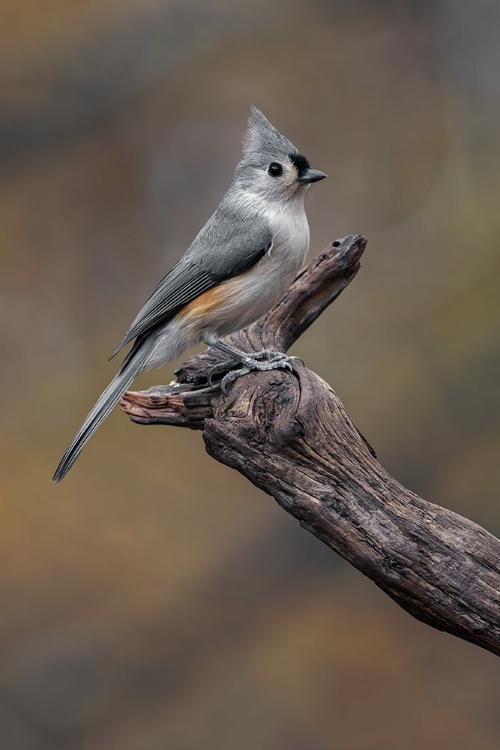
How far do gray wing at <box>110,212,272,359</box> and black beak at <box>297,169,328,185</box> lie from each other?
167 millimetres

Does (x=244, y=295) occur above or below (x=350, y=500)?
A: above

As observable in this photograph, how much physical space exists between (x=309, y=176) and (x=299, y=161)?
0.05 meters

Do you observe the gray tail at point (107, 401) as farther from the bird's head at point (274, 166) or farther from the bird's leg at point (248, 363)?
the bird's head at point (274, 166)

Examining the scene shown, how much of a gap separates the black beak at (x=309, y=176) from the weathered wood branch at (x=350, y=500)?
1.74 ft

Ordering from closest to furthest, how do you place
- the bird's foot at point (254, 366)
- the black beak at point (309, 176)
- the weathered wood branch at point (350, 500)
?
the weathered wood branch at point (350, 500), the bird's foot at point (254, 366), the black beak at point (309, 176)

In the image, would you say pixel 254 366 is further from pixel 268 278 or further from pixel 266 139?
pixel 266 139

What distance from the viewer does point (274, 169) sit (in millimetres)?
2330

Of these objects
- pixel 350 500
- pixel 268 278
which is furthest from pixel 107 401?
pixel 350 500

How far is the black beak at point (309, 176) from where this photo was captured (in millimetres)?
2287

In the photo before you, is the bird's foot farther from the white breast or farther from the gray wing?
the gray wing

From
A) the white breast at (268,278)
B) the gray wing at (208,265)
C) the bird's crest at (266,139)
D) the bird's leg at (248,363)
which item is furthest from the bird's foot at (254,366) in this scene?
the bird's crest at (266,139)

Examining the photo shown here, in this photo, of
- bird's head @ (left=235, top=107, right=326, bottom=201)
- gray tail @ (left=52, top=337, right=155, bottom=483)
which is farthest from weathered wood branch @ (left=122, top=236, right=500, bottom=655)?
bird's head @ (left=235, top=107, right=326, bottom=201)

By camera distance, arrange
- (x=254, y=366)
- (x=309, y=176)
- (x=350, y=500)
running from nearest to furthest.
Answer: (x=350, y=500), (x=254, y=366), (x=309, y=176)

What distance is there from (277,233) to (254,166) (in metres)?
0.24
